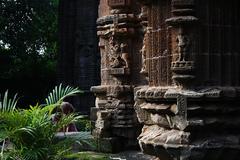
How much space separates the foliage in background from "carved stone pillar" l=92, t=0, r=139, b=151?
1815 cm

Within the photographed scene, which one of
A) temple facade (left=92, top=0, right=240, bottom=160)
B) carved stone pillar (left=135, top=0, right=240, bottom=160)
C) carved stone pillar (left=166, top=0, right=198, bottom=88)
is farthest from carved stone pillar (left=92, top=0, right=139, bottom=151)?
carved stone pillar (left=166, top=0, right=198, bottom=88)

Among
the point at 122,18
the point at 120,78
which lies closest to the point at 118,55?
the point at 120,78

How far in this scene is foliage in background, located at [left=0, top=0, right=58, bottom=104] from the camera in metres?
28.4

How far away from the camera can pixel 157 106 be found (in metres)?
5.85

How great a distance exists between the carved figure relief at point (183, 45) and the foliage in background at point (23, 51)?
75.1ft

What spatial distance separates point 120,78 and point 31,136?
4.68 meters

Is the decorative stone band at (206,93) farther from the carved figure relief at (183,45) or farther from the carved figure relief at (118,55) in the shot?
the carved figure relief at (118,55)

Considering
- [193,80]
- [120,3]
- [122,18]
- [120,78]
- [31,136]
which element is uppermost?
[120,3]

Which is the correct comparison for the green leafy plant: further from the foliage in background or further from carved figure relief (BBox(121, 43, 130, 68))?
the foliage in background

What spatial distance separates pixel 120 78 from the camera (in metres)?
10.2

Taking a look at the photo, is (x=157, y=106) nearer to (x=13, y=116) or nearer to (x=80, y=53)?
(x=13, y=116)

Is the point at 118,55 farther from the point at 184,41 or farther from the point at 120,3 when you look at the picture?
the point at 184,41

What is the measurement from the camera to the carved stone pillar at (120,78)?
397 inches

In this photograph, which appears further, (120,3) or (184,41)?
(120,3)
